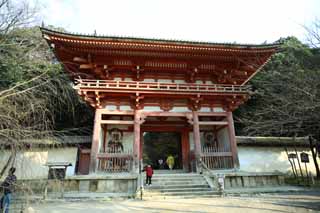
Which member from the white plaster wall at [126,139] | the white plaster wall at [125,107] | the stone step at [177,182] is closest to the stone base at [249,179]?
the stone step at [177,182]

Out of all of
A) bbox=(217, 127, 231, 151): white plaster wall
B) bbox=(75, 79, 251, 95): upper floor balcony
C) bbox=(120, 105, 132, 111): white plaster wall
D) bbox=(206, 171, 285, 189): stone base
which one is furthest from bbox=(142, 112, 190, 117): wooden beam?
bbox=(206, 171, 285, 189): stone base

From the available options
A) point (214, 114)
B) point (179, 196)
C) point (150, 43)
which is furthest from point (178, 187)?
point (150, 43)

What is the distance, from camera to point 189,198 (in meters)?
8.03

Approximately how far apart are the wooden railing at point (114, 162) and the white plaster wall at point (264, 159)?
24.3 feet

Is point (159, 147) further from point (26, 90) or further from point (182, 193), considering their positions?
point (26, 90)

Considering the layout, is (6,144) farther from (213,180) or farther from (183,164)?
(183,164)

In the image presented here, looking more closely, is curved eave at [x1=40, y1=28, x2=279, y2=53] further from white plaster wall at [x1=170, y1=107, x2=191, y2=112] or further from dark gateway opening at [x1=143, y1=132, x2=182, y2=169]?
dark gateway opening at [x1=143, y1=132, x2=182, y2=169]

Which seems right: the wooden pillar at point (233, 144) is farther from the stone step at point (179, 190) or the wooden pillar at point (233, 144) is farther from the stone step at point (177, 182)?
the stone step at point (179, 190)

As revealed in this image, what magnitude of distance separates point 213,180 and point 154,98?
18.1 ft

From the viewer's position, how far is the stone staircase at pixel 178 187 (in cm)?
837

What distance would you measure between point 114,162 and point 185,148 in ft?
15.7

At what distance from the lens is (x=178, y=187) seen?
9016mm

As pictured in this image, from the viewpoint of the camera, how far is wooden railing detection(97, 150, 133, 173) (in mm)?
10672

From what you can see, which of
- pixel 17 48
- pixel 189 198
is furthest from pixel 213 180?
pixel 17 48
